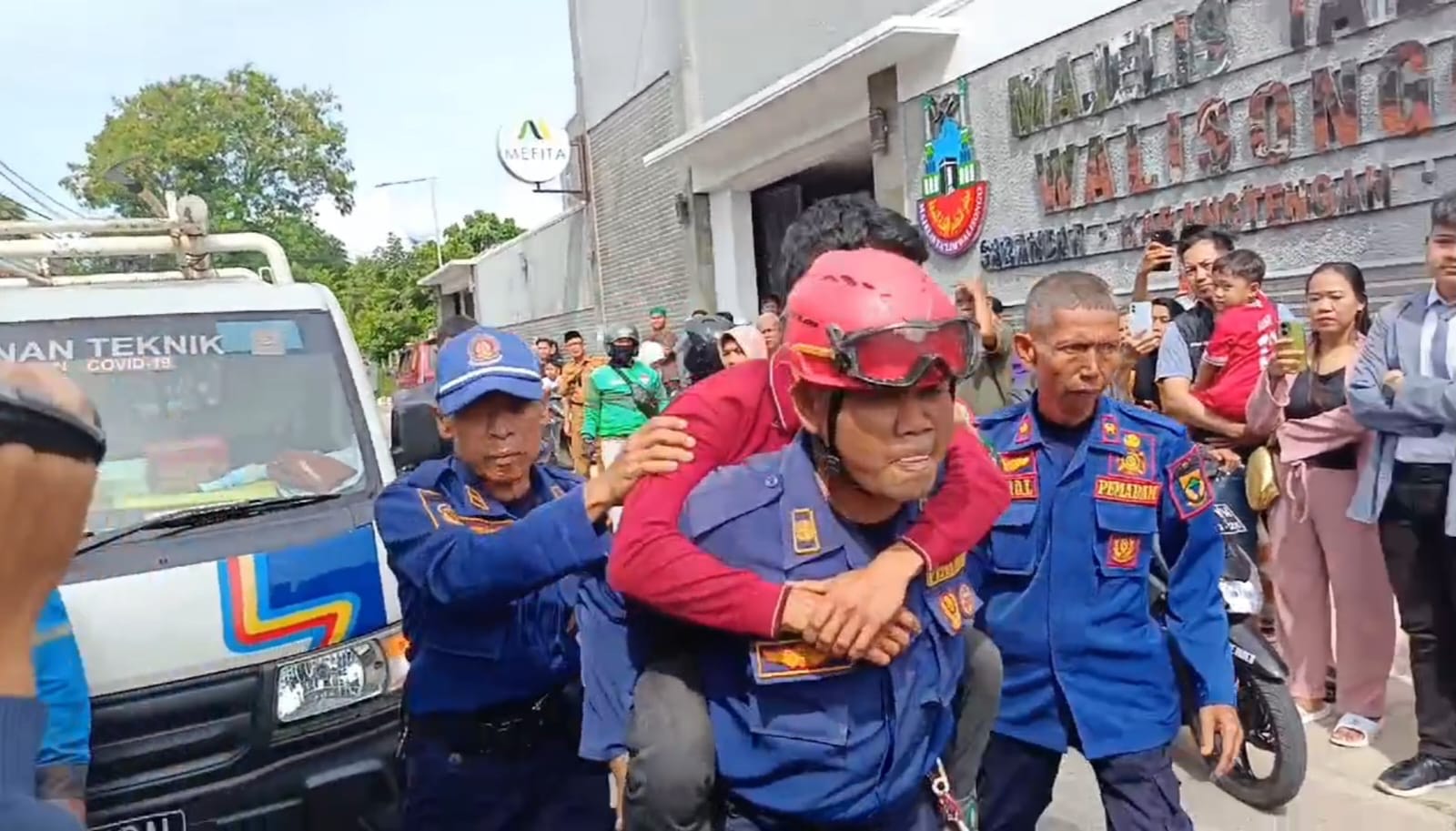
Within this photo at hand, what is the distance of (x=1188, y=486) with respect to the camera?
2.83m

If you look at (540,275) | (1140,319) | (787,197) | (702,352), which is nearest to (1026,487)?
(1140,319)

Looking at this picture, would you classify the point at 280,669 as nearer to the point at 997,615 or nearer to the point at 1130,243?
the point at 997,615

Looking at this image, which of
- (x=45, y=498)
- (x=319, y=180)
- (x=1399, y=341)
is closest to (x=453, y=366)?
(x=45, y=498)

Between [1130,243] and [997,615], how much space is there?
591cm

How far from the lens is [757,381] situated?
199 cm

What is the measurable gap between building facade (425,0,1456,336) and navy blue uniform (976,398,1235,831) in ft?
3.20

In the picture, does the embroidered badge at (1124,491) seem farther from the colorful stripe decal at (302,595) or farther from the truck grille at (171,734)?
the truck grille at (171,734)

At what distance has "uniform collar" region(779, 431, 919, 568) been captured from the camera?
1.83 meters

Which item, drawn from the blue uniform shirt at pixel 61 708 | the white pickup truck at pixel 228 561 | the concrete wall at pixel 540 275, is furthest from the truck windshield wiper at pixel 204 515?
the concrete wall at pixel 540 275

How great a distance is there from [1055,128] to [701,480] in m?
7.56

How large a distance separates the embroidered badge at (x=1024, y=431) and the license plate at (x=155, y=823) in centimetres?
232

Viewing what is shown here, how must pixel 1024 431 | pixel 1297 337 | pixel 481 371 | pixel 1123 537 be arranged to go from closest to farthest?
pixel 481 371
pixel 1123 537
pixel 1024 431
pixel 1297 337

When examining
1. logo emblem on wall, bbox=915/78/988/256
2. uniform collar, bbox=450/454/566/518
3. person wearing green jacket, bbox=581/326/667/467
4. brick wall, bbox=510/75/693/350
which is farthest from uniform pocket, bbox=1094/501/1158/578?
brick wall, bbox=510/75/693/350

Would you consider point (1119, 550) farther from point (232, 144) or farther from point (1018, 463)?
point (232, 144)
